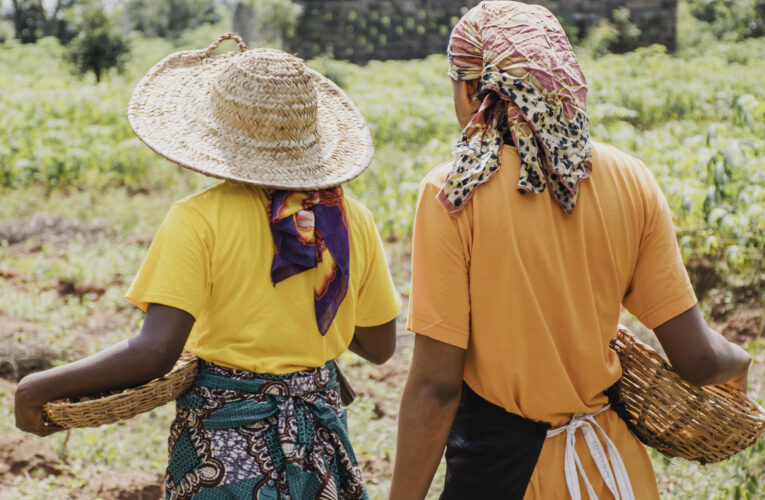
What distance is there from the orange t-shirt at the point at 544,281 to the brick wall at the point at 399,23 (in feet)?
55.9

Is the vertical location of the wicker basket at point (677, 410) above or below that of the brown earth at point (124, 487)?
above

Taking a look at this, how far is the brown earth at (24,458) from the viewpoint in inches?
130

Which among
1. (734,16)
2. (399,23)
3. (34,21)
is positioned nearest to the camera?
(399,23)

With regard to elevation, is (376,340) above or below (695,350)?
below

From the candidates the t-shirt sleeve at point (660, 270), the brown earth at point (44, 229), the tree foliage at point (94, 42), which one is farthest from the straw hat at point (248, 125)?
the tree foliage at point (94, 42)

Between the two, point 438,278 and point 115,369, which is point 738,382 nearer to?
point 438,278

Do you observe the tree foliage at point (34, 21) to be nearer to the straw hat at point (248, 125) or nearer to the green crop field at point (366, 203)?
the green crop field at point (366, 203)

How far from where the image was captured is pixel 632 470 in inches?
67.7

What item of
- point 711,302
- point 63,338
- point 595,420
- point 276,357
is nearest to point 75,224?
point 63,338

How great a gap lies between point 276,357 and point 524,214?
675mm

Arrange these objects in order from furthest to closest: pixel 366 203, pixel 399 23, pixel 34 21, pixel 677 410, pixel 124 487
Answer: pixel 34 21 < pixel 399 23 < pixel 366 203 < pixel 124 487 < pixel 677 410

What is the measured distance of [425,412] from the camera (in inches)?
64.6

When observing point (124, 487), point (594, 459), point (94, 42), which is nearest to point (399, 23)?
point (94, 42)

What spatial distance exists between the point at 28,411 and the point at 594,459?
1185 millimetres
